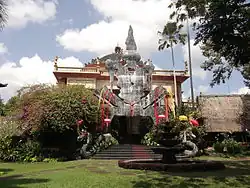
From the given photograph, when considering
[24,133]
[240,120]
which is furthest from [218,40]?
[240,120]

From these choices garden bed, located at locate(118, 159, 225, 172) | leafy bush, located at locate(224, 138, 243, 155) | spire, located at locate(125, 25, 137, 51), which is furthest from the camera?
spire, located at locate(125, 25, 137, 51)

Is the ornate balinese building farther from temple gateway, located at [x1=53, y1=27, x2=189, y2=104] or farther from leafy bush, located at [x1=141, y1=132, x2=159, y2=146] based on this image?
leafy bush, located at [x1=141, y1=132, x2=159, y2=146]

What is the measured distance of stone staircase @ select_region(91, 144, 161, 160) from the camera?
18.6 m

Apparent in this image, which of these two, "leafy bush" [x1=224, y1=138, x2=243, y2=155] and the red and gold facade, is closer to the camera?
"leafy bush" [x1=224, y1=138, x2=243, y2=155]

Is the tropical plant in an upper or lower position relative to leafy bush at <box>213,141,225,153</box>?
upper

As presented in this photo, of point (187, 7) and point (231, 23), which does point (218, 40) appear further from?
point (187, 7)

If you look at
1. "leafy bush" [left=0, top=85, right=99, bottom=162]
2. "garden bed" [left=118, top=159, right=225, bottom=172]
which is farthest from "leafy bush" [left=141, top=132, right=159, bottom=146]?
"garden bed" [left=118, top=159, right=225, bottom=172]

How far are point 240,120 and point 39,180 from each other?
22.2 metres

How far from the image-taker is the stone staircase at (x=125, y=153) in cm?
1861

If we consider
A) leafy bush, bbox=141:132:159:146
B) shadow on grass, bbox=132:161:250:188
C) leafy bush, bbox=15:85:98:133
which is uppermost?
leafy bush, bbox=15:85:98:133

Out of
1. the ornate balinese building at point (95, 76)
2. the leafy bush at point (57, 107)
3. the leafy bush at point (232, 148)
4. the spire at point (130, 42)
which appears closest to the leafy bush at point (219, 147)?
the leafy bush at point (232, 148)

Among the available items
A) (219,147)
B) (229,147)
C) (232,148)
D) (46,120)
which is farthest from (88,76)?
(232,148)

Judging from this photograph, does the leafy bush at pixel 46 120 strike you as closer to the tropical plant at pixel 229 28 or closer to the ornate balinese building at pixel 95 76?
the tropical plant at pixel 229 28

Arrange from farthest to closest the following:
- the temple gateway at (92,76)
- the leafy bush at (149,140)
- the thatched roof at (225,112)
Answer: the temple gateway at (92,76)
the thatched roof at (225,112)
the leafy bush at (149,140)
